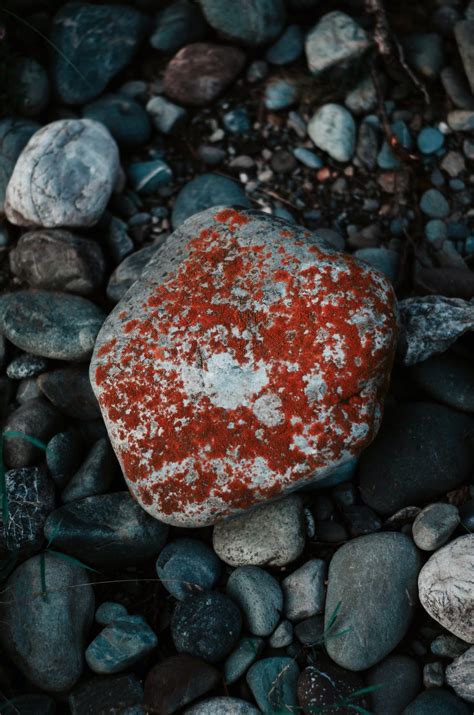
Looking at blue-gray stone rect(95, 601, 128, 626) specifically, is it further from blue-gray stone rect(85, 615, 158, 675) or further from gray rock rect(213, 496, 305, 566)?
gray rock rect(213, 496, 305, 566)

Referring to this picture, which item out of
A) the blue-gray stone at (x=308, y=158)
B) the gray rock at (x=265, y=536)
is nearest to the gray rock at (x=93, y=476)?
the gray rock at (x=265, y=536)

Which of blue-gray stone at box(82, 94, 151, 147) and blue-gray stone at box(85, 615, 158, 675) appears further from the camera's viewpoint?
blue-gray stone at box(82, 94, 151, 147)

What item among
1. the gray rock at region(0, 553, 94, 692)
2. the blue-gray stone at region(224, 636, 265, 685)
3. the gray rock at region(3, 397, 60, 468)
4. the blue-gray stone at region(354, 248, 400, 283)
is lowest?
the blue-gray stone at region(224, 636, 265, 685)

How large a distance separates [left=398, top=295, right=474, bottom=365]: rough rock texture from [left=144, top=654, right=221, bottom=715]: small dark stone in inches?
57.6

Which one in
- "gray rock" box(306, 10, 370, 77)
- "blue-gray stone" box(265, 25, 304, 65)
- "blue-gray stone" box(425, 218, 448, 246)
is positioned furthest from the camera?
"blue-gray stone" box(265, 25, 304, 65)

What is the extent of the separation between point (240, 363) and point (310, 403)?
0.96 ft

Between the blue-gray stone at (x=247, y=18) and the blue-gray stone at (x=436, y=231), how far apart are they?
1452 millimetres

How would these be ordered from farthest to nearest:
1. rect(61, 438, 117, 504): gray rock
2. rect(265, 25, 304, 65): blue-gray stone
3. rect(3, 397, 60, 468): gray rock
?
rect(265, 25, 304, 65): blue-gray stone
rect(3, 397, 60, 468): gray rock
rect(61, 438, 117, 504): gray rock

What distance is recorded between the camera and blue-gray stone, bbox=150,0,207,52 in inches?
159

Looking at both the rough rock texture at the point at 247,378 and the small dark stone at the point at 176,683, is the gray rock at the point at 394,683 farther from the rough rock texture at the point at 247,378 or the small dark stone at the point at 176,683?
the rough rock texture at the point at 247,378

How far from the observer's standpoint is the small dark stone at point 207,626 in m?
2.56

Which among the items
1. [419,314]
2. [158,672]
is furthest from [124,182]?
[158,672]

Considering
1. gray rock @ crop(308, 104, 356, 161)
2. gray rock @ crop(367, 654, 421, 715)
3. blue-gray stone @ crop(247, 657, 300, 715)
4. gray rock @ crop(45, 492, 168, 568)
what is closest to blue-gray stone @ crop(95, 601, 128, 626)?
gray rock @ crop(45, 492, 168, 568)

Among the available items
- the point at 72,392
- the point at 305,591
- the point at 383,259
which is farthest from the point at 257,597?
the point at 383,259
